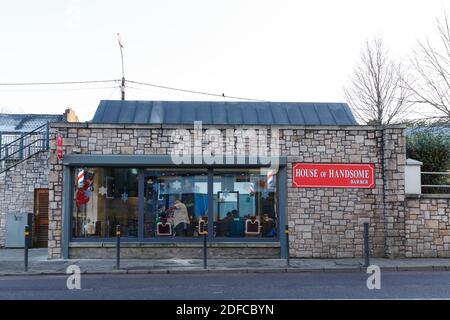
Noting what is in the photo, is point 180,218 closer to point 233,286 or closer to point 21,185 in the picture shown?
point 233,286

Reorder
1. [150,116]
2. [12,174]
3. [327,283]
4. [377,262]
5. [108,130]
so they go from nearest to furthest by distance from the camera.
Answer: [327,283] → [377,262] → [108,130] → [150,116] → [12,174]

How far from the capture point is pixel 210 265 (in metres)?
13.4

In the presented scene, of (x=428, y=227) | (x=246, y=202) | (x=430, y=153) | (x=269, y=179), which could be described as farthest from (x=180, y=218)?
(x=430, y=153)

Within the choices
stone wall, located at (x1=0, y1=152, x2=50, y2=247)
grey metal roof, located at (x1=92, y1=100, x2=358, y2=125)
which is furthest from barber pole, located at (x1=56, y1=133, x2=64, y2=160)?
stone wall, located at (x1=0, y1=152, x2=50, y2=247)

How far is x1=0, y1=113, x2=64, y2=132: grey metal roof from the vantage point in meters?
27.5

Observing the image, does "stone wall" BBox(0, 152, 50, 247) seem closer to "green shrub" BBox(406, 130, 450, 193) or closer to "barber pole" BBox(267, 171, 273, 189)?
"barber pole" BBox(267, 171, 273, 189)

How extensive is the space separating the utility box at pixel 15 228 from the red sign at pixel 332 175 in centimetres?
1002

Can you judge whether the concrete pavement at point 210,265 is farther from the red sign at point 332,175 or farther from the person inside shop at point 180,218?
the red sign at point 332,175

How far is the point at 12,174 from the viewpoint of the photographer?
18500 millimetres

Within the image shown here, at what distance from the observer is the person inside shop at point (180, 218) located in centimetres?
1542
